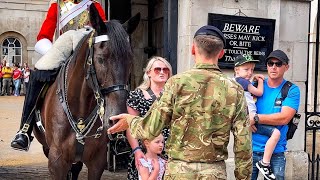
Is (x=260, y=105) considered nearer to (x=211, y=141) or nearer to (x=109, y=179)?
(x=211, y=141)

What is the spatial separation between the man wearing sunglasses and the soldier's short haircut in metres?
1.74

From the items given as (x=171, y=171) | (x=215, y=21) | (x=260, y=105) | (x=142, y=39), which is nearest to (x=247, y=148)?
(x=171, y=171)

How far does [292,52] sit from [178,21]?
1.93m

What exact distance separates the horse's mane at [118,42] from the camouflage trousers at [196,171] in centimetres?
128

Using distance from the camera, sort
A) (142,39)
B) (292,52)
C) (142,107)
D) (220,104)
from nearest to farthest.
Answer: (220,104) → (142,107) → (292,52) → (142,39)

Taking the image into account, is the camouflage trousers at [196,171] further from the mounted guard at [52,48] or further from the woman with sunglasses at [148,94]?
the mounted guard at [52,48]

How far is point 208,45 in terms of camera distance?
2.72 metres

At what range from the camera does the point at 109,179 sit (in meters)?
7.06

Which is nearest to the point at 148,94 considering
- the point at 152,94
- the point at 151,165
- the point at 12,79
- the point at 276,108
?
the point at 152,94

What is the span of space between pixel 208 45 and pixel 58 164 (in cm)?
236

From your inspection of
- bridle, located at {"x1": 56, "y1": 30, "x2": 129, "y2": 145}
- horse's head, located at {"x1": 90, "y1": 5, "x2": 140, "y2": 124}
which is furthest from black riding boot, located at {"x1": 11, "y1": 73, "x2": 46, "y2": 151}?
horse's head, located at {"x1": 90, "y1": 5, "x2": 140, "y2": 124}

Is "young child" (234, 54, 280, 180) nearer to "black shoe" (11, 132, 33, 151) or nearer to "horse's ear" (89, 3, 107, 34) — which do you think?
"horse's ear" (89, 3, 107, 34)

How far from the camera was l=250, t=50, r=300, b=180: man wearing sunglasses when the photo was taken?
4359mm

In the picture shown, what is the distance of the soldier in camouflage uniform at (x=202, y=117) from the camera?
106 inches
